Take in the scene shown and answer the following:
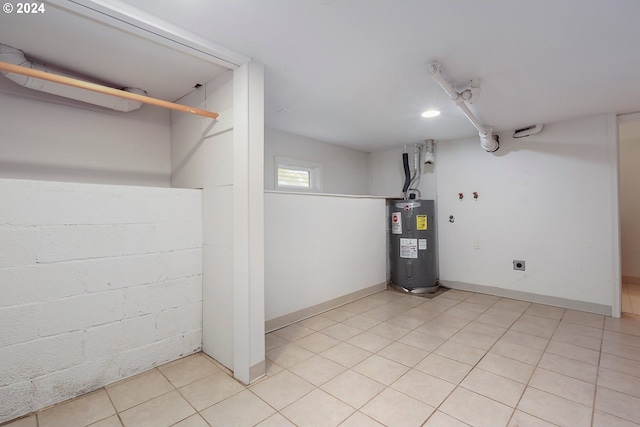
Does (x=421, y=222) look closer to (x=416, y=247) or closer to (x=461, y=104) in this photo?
(x=416, y=247)

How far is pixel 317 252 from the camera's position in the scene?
127 inches

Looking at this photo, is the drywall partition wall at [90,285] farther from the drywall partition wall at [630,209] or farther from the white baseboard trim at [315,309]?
the drywall partition wall at [630,209]

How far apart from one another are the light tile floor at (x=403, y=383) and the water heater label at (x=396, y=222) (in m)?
1.58

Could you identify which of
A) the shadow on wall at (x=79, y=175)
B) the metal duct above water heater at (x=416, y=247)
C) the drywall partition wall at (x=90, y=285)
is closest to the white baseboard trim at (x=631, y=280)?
the metal duct above water heater at (x=416, y=247)

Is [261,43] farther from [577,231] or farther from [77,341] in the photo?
[577,231]

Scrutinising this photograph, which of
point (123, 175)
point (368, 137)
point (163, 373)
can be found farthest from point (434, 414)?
point (368, 137)

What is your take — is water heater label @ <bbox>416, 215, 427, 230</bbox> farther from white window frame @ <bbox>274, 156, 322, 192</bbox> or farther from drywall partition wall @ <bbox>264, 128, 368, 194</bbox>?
white window frame @ <bbox>274, 156, 322, 192</bbox>

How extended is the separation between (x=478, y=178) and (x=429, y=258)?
1.35 m

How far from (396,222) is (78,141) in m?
3.75

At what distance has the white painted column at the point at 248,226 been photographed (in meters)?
1.93

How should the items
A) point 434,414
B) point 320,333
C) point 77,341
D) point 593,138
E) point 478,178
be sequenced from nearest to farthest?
1. point 434,414
2. point 77,341
3. point 320,333
4. point 593,138
5. point 478,178

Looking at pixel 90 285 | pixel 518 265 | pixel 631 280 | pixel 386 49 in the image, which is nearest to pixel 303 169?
pixel 386 49

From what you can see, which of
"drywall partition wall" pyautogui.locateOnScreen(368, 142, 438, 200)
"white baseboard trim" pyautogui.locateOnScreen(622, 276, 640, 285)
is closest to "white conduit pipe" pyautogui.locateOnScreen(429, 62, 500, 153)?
"drywall partition wall" pyautogui.locateOnScreen(368, 142, 438, 200)

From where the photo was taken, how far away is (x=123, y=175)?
2.48 m
